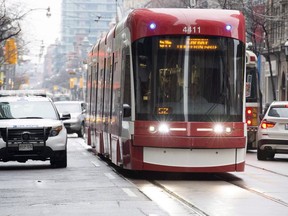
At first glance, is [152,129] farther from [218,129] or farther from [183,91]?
[218,129]

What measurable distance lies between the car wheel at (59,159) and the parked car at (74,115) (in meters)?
22.8

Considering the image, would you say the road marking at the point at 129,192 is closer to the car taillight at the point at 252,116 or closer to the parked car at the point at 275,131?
the parked car at the point at 275,131

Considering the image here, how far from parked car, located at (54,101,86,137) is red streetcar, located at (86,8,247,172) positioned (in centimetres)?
2702

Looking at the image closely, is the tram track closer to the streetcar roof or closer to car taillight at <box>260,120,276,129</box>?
the streetcar roof

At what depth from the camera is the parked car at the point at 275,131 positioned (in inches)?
1050

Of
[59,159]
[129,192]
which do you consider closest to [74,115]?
[59,159]

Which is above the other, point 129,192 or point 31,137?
point 31,137

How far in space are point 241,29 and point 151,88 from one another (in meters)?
2.20

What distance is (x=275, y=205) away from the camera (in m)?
14.3

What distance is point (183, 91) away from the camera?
1844 centimetres

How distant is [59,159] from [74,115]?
24.6 metres

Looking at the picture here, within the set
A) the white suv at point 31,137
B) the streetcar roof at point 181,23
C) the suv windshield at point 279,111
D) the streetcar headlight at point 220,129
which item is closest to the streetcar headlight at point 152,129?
the streetcar headlight at point 220,129

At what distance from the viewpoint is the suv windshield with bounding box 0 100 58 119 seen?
75.7 ft

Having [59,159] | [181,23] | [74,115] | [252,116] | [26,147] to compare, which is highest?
[181,23]
